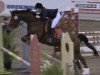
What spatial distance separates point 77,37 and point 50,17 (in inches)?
51.0

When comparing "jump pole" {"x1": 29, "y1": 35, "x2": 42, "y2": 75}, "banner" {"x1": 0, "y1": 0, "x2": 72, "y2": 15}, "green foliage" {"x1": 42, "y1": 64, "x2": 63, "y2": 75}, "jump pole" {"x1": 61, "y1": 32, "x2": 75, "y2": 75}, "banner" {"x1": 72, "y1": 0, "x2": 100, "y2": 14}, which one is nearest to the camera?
"jump pole" {"x1": 29, "y1": 35, "x2": 42, "y2": 75}

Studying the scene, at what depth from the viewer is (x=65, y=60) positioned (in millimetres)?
7918

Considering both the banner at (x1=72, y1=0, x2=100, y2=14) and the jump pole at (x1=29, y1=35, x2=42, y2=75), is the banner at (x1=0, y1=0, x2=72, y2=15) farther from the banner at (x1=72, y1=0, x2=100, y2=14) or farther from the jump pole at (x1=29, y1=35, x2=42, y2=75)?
the jump pole at (x1=29, y1=35, x2=42, y2=75)

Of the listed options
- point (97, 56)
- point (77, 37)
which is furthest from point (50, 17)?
point (97, 56)

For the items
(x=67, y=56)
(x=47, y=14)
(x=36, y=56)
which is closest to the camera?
(x=36, y=56)

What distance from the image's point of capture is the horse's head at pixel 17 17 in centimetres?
1428

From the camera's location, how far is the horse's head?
14281 mm

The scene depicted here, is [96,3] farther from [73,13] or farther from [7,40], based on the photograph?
[7,40]

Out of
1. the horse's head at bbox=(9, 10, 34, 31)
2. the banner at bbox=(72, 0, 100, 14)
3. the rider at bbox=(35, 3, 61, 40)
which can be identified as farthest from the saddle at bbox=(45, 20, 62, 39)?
the banner at bbox=(72, 0, 100, 14)

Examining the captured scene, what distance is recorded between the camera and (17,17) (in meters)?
14.4

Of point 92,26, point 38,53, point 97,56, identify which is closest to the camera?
point 38,53

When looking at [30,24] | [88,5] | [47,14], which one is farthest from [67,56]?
[88,5]

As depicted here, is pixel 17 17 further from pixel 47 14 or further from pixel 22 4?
pixel 22 4

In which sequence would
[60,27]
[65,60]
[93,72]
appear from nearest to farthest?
[65,60] → [93,72] → [60,27]
